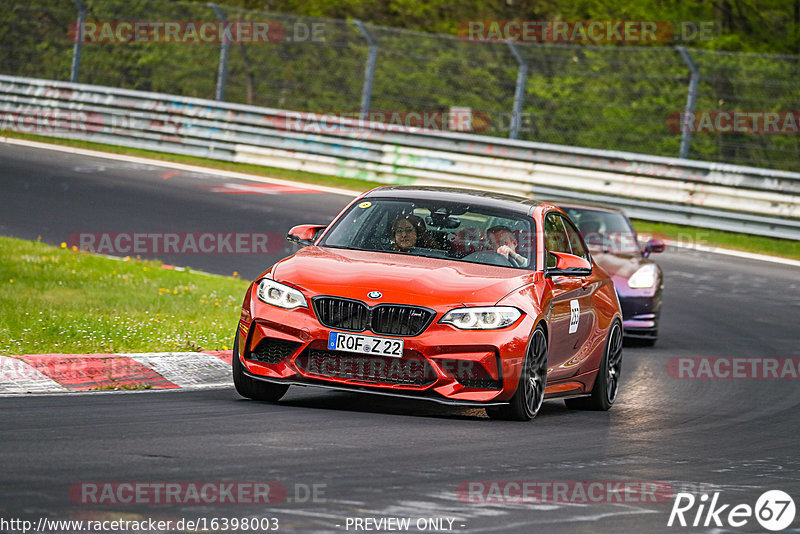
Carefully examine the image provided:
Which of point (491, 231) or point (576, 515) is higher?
point (491, 231)

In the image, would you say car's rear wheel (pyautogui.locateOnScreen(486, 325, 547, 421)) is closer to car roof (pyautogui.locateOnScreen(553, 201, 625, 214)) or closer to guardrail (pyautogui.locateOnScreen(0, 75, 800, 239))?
car roof (pyautogui.locateOnScreen(553, 201, 625, 214))

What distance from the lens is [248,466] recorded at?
6352 millimetres

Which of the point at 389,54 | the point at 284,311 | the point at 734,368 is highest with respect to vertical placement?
the point at 389,54

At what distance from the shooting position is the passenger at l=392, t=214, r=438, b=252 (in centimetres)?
927

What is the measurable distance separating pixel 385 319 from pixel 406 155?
17.3 metres

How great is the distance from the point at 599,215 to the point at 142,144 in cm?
1355

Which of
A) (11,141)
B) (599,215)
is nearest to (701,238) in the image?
(599,215)

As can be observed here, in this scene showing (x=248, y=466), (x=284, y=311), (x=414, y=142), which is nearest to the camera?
(x=248, y=466)

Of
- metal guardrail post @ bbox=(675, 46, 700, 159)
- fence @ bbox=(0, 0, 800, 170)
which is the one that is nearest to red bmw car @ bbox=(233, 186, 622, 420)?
fence @ bbox=(0, 0, 800, 170)

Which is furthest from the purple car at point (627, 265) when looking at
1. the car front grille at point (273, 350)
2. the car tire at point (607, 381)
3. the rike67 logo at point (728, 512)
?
the rike67 logo at point (728, 512)

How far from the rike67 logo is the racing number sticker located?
2817mm

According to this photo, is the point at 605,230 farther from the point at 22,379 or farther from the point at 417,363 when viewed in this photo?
the point at 22,379

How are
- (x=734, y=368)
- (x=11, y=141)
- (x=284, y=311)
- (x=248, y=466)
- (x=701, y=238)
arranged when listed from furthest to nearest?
(x=11, y=141)
(x=701, y=238)
(x=734, y=368)
(x=284, y=311)
(x=248, y=466)

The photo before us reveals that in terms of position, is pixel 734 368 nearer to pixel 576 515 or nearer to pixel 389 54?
pixel 576 515
